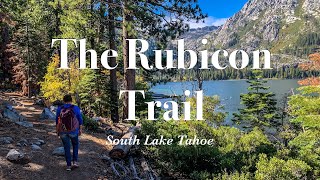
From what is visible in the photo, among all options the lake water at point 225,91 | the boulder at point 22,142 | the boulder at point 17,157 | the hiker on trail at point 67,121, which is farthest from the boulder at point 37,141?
the lake water at point 225,91

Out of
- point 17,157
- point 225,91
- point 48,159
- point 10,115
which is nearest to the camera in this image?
point 17,157

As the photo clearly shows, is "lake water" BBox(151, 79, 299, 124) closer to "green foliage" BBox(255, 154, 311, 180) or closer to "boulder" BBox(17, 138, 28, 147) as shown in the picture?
"green foliage" BBox(255, 154, 311, 180)

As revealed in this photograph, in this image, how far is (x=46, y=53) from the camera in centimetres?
3291

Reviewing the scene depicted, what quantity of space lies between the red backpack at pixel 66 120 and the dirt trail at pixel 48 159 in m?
1.02

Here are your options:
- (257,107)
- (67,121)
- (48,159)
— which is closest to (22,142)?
(48,159)

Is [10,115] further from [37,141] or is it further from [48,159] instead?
[48,159]

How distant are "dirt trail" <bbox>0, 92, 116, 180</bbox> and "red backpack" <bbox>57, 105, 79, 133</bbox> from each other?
1025 millimetres

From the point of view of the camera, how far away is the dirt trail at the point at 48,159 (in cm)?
691

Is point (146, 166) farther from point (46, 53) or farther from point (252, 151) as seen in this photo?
point (46, 53)

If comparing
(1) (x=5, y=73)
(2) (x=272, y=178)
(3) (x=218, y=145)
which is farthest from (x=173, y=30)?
(1) (x=5, y=73)

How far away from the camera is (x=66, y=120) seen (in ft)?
23.1

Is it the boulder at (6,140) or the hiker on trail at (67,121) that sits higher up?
the hiker on trail at (67,121)

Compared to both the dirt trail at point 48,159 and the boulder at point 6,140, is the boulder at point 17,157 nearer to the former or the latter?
the dirt trail at point 48,159

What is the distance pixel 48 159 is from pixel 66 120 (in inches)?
59.3
